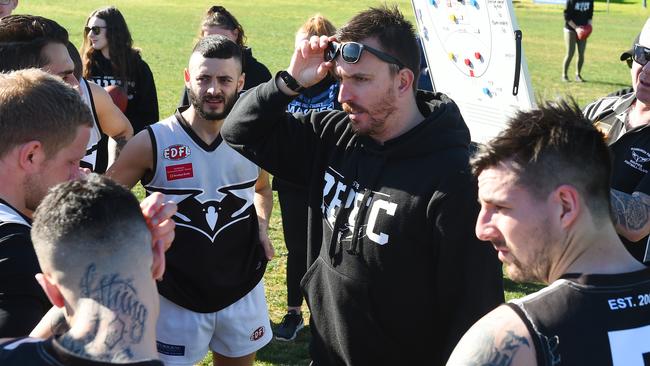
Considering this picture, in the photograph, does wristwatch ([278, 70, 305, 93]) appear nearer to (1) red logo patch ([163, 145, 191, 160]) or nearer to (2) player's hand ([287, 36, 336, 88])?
(2) player's hand ([287, 36, 336, 88])

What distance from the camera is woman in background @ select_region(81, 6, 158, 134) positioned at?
25.4 feet

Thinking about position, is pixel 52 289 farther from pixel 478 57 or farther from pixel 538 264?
pixel 478 57

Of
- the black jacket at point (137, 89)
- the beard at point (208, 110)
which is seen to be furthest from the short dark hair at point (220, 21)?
the beard at point (208, 110)

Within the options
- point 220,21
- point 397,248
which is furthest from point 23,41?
point 220,21

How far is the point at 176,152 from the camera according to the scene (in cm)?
483

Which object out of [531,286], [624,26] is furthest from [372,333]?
[624,26]

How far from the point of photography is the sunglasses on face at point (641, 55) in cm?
488

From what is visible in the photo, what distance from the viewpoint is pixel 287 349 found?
21.5 ft

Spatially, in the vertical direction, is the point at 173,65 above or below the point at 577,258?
below

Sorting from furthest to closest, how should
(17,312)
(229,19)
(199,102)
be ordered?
(229,19)
(199,102)
(17,312)

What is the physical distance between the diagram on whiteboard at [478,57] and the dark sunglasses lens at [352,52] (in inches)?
79.7

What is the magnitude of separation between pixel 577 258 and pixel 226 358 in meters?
2.95

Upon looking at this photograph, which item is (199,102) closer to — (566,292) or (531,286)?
(566,292)

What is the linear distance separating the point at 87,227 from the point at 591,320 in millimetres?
1468
